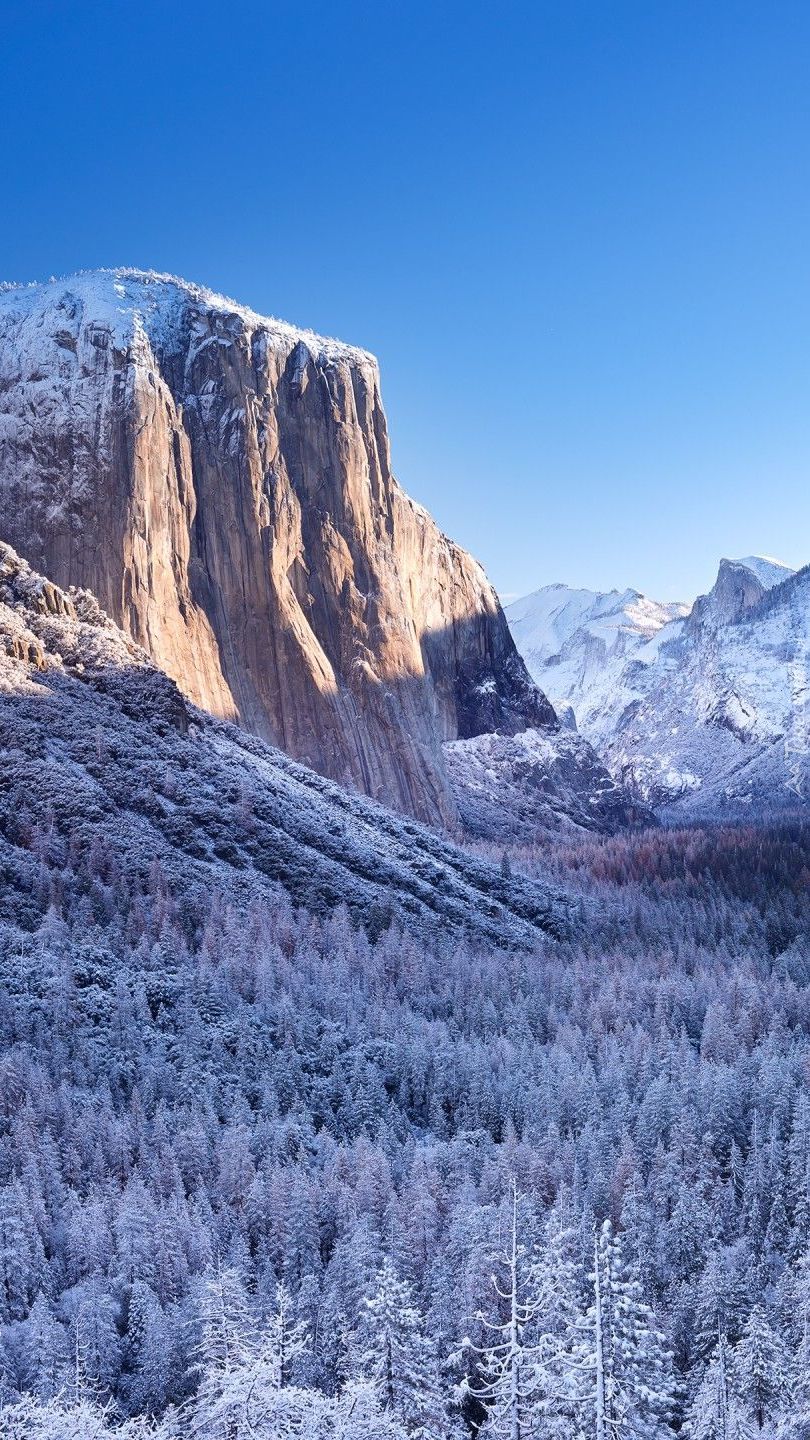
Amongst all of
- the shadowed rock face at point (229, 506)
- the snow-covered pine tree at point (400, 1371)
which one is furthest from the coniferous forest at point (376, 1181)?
the shadowed rock face at point (229, 506)

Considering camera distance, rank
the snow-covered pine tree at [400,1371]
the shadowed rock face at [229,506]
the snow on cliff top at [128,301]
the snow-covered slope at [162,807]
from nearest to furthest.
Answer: the snow-covered pine tree at [400,1371]
the snow-covered slope at [162,807]
the shadowed rock face at [229,506]
the snow on cliff top at [128,301]

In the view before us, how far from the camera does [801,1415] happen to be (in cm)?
3734

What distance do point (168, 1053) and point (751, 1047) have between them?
3856cm

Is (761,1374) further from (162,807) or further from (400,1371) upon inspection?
(162,807)

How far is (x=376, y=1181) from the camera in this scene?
175 ft

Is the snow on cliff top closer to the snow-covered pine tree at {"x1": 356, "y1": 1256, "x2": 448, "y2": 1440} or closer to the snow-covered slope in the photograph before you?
the snow-covered slope

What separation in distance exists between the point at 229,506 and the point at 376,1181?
355ft

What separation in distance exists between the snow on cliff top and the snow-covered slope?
37.2m

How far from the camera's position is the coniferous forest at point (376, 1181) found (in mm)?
29688

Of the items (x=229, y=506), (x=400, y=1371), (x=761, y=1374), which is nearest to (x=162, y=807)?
(x=229, y=506)

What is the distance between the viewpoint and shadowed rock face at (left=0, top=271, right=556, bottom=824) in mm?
134500

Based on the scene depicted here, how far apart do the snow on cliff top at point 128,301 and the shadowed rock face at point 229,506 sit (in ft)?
1.08

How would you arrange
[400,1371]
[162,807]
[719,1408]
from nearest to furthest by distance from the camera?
[400,1371], [719,1408], [162,807]

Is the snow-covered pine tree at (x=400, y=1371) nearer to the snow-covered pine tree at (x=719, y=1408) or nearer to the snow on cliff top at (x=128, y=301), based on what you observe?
the snow-covered pine tree at (x=719, y=1408)
